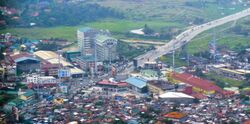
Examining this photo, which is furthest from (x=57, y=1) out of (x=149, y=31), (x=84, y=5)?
(x=149, y=31)

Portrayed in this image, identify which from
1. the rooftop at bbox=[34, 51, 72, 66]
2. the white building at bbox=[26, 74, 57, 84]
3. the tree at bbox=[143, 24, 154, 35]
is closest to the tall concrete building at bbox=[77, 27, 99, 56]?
the rooftop at bbox=[34, 51, 72, 66]

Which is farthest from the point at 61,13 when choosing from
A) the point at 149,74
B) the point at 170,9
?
the point at 149,74

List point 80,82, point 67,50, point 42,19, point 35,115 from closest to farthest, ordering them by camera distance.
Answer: point 35,115
point 80,82
point 67,50
point 42,19

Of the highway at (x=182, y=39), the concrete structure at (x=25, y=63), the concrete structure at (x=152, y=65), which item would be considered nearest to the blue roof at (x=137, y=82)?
the highway at (x=182, y=39)

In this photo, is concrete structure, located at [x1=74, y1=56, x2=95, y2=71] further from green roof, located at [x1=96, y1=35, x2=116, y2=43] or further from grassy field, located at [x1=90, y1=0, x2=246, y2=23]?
grassy field, located at [x1=90, y1=0, x2=246, y2=23]

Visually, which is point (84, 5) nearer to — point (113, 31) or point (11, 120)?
point (113, 31)

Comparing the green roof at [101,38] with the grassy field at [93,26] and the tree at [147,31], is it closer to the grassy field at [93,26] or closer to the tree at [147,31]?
the grassy field at [93,26]
